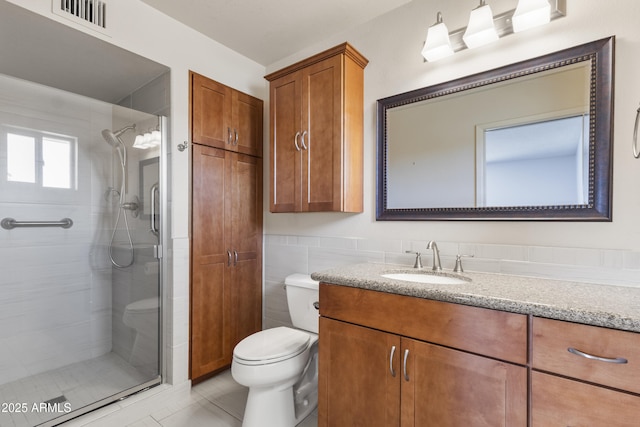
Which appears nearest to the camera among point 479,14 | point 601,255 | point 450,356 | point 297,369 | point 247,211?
point 450,356

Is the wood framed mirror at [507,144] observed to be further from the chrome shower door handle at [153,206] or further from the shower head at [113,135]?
the shower head at [113,135]

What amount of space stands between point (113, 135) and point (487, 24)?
2.32 m

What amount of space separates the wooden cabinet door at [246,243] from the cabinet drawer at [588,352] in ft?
6.32

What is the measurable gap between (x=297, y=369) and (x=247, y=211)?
1283 mm

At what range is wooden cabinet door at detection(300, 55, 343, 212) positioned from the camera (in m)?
1.82

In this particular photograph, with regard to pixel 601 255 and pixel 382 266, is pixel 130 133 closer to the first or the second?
pixel 382 266

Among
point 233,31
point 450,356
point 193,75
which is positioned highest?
point 233,31

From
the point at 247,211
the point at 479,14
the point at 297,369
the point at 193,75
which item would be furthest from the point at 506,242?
the point at 193,75

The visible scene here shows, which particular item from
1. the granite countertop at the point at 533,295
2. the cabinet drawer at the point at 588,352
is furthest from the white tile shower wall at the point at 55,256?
the cabinet drawer at the point at 588,352

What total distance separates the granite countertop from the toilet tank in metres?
0.51

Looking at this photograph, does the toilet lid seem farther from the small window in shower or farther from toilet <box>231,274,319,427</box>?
the small window in shower

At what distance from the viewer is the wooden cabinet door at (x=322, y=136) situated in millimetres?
1819

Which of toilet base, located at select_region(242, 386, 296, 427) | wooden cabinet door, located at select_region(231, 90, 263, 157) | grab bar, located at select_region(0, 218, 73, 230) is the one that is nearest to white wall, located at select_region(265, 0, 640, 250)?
wooden cabinet door, located at select_region(231, 90, 263, 157)

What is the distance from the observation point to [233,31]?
2.10 metres
